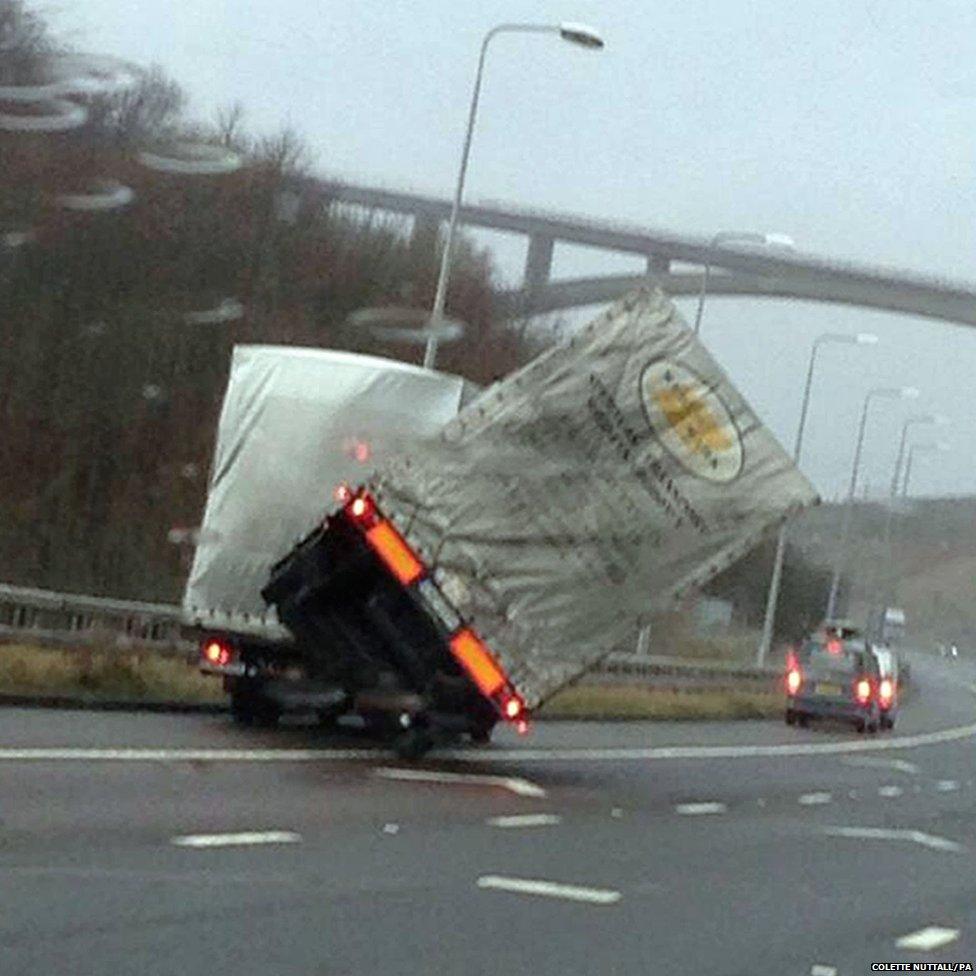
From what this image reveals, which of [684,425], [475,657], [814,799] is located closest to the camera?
[475,657]

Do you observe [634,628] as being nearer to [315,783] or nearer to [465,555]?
[465,555]

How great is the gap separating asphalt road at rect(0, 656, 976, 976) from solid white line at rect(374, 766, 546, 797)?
70 millimetres

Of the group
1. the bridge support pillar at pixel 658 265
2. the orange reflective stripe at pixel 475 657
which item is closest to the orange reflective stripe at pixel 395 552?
the orange reflective stripe at pixel 475 657

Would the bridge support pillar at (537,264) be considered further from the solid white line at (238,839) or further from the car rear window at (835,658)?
the solid white line at (238,839)

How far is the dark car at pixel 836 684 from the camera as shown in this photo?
1752 inches

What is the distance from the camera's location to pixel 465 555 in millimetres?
21734

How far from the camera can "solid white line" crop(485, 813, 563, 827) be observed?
18.1 m

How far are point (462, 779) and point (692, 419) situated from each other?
138 inches

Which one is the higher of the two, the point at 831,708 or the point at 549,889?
the point at 549,889

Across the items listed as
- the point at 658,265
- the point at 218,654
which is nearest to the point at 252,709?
the point at 218,654

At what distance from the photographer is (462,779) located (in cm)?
2180

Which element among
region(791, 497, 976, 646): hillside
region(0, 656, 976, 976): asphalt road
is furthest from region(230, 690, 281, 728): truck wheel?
region(791, 497, 976, 646): hillside

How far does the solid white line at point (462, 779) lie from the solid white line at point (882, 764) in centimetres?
1140

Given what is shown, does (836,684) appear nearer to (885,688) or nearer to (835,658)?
(835,658)
